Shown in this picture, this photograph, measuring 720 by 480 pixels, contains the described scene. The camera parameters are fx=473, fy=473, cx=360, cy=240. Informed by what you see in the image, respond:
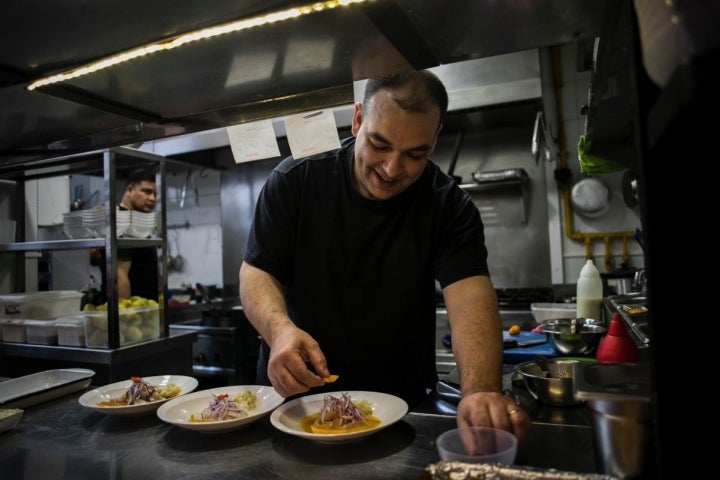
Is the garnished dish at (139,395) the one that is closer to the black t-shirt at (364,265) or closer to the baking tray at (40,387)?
the baking tray at (40,387)

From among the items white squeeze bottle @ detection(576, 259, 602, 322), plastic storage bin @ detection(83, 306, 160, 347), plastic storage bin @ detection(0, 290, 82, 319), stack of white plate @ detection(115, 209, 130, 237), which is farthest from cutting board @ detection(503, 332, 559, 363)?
plastic storage bin @ detection(0, 290, 82, 319)

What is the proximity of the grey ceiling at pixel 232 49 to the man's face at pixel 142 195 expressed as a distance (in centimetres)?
171

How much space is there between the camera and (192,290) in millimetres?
4934

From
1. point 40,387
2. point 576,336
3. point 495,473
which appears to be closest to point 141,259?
point 40,387

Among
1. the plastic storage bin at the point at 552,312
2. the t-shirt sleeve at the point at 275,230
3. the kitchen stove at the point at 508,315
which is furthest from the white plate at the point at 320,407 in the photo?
the plastic storage bin at the point at 552,312

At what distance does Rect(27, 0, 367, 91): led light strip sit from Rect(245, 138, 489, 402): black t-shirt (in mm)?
701

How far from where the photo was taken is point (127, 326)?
244 cm

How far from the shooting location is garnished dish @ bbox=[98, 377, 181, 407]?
1307 millimetres

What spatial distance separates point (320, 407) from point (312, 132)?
0.77 meters

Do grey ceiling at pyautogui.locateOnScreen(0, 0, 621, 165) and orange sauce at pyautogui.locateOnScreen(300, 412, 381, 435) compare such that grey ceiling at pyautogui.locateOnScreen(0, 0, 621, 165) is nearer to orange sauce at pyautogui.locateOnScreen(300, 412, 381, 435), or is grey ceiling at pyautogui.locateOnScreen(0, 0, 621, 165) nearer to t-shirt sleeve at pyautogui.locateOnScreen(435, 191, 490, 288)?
t-shirt sleeve at pyautogui.locateOnScreen(435, 191, 490, 288)

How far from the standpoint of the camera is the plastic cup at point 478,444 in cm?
81

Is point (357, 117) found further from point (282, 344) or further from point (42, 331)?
point (42, 331)

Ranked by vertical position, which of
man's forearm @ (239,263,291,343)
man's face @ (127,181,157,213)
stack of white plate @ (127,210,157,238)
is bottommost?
man's forearm @ (239,263,291,343)

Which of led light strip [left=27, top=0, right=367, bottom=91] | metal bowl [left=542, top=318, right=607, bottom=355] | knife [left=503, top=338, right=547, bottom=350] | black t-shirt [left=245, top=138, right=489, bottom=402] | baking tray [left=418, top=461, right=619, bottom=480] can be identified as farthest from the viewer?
knife [left=503, top=338, right=547, bottom=350]
